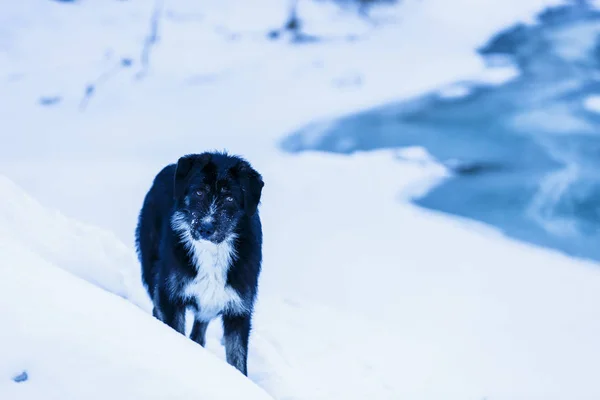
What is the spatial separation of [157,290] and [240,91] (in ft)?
31.6

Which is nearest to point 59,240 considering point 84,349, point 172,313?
point 172,313

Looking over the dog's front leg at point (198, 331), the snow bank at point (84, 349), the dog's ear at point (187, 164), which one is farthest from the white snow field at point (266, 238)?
the dog's ear at point (187, 164)

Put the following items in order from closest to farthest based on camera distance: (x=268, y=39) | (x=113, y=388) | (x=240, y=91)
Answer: (x=113, y=388)
(x=240, y=91)
(x=268, y=39)

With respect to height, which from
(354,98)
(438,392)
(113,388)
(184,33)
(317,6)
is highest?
(317,6)

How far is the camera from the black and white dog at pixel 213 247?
4039 millimetres

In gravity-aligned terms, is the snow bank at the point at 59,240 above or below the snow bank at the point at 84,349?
above

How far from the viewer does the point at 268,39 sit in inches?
654

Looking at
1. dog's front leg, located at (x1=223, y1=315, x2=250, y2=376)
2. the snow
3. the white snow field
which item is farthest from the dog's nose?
the snow

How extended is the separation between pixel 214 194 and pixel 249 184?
0.21 metres

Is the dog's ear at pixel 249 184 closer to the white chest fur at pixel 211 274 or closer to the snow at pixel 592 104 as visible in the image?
the white chest fur at pixel 211 274

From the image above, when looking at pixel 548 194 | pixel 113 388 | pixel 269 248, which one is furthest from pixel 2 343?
pixel 548 194

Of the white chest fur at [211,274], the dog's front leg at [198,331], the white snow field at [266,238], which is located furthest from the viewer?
the dog's front leg at [198,331]

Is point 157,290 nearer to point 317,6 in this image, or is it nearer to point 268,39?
point 268,39

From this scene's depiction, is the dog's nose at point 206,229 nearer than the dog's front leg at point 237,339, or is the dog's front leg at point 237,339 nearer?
the dog's nose at point 206,229
